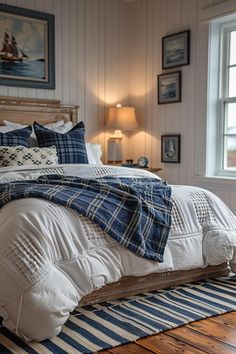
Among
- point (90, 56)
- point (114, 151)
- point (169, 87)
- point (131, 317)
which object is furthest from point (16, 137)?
point (131, 317)

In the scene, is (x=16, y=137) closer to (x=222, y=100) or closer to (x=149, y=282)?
(x=149, y=282)

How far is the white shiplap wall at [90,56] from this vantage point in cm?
485

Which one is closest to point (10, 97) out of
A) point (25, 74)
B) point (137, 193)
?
point (25, 74)

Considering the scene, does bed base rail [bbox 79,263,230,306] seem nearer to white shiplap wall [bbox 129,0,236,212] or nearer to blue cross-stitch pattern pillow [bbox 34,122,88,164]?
white shiplap wall [bbox 129,0,236,212]

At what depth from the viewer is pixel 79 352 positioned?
2088 mm

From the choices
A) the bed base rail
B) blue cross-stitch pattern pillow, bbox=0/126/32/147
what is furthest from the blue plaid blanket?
blue cross-stitch pattern pillow, bbox=0/126/32/147

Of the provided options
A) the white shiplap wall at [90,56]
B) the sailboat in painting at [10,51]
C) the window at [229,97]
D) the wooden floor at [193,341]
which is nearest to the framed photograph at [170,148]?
the window at [229,97]

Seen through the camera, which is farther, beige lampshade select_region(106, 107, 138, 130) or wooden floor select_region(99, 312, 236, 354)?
beige lampshade select_region(106, 107, 138, 130)

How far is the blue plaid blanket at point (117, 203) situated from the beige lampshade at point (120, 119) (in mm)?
2145

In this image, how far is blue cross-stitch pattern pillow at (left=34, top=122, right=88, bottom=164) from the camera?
4055 mm

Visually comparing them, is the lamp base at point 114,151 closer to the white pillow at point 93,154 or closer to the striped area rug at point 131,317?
the white pillow at point 93,154

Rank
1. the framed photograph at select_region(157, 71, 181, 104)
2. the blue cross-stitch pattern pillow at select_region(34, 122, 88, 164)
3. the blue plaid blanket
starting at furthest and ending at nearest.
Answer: the framed photograph at select_region(157, 71, 181, 104) → the blue cross-stitch pattern pillow at select_region(34, 122, 88, 164) → the blue plaid blanket

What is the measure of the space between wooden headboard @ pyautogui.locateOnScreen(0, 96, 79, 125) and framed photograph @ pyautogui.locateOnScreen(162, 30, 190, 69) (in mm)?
1092

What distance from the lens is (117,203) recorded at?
2646mm
